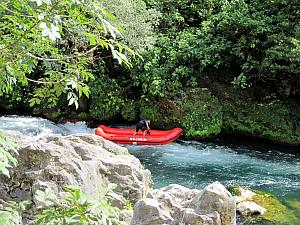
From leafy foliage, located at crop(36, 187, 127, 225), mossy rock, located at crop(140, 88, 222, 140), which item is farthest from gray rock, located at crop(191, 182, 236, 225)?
mossy rock, located at crop(140, 88, 222, 140)

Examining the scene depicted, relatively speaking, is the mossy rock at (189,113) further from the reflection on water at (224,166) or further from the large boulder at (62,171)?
the large boulder at (62,171)

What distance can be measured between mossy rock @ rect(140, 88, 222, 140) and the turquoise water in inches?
21.2

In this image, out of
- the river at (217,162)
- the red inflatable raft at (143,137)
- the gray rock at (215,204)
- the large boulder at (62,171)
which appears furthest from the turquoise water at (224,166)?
the gray rock at (215,204)

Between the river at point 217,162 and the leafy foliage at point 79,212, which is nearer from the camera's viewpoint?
the leafy foliage at point 79,212

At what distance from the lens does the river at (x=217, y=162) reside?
9406 millimetres

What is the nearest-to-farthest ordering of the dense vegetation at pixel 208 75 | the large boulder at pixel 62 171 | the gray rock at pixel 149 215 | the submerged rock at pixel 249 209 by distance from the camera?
the gray rock at pixel 149 215 → the large boulder at pixel 62 171 → the submerged rock at pixel 249 209 → the dense vegetation at pixel 208 75

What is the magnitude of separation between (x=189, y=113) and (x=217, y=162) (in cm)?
261

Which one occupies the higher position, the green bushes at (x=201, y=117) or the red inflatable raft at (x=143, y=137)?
the green bushes at (x=201, y=117)

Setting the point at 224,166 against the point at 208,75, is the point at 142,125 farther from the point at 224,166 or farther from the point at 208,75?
the point at 208,75

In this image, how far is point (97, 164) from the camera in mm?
5508

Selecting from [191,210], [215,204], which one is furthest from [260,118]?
[191,210]

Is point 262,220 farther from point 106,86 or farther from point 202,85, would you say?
point 106,86

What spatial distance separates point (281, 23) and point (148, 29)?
13.6 feet

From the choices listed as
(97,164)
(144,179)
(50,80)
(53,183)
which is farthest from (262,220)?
(50,80)
